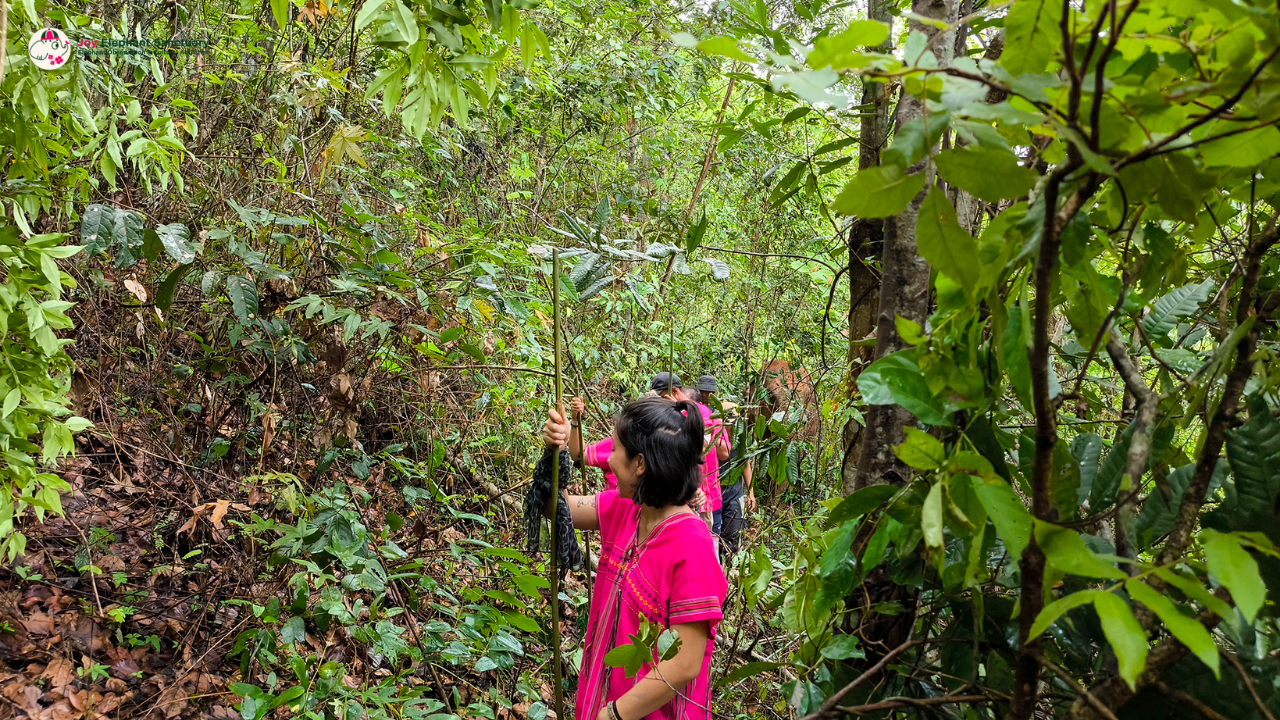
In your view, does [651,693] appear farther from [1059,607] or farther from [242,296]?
[242,296]

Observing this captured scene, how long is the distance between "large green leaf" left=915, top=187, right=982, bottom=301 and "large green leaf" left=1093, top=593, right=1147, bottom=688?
0.76 feet

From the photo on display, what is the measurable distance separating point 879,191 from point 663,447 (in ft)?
4.73

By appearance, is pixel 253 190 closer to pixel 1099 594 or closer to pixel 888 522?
pixel 888 522

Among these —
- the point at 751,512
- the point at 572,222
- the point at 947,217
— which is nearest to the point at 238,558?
the point at 572,222

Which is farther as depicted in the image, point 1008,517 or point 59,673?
point 59,673

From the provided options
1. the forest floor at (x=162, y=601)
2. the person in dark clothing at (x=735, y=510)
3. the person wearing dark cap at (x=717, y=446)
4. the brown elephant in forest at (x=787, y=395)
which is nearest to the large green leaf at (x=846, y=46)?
the brown elephant in forest at (x=787, y=395)

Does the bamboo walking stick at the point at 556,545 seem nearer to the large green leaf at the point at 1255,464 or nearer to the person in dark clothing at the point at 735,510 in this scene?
the large green leaf at the point at 1255,464

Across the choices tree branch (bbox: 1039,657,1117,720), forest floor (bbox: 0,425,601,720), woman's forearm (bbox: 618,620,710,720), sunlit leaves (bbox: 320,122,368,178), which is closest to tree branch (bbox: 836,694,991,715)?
tree branch (bbox: 1039,657,1117,720)

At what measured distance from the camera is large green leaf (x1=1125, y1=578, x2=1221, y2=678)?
1.40 feet

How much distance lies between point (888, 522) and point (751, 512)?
371 centimetres

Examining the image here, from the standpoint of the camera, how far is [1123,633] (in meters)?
0.46

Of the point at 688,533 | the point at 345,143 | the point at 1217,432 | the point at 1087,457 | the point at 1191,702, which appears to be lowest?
the point at 688,533

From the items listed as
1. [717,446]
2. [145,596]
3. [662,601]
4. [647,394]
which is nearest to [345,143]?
[647,394]

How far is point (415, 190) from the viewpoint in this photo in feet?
14.8
